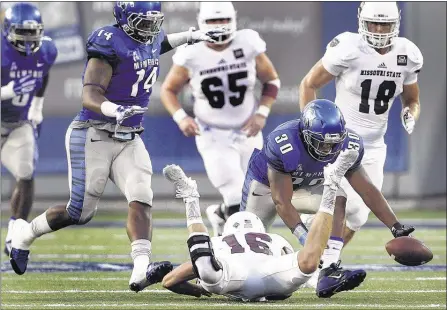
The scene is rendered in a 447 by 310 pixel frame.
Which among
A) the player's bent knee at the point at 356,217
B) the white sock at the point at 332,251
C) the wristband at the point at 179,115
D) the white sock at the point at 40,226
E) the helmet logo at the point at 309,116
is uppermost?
the helmet logo at the point at 309,116

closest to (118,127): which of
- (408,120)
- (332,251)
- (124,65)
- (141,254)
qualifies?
(124,65)

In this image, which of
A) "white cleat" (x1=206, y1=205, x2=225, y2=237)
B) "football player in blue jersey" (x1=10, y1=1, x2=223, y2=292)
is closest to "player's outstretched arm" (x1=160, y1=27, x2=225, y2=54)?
"football player in blue jersey" (x1=10, y1=1, x2=223, y2=292)

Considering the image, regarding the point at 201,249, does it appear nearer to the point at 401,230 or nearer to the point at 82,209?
the point at 82,209

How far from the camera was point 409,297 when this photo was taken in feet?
18.8

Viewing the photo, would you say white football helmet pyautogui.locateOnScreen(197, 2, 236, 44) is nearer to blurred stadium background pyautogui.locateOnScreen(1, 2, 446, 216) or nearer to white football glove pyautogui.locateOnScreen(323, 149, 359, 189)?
blurred stadium background pyautogui.locateOnScreen(1, 2, 446, 216)

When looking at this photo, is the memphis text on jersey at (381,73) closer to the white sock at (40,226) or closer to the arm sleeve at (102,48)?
the arm sleeve at (102,48)

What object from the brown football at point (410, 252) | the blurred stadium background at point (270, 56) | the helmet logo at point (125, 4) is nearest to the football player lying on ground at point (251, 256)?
the brown football at point (410, 252)

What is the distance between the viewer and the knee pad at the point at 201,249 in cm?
500

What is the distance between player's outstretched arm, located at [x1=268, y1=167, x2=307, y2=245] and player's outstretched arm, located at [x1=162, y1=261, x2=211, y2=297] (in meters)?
0.49

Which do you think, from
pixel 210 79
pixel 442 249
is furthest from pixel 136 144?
pixel 442 249

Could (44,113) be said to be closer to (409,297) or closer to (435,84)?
(435,84)

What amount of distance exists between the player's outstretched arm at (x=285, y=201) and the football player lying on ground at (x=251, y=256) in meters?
0.17

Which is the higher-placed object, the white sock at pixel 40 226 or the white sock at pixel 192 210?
the white sock at pixel 192 210

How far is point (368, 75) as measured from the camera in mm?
6480
